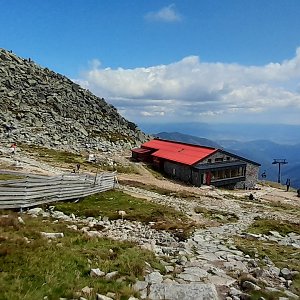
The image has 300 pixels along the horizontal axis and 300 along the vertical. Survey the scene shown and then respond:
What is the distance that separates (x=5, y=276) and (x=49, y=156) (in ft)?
198

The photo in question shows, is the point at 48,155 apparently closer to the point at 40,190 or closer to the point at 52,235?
A: the point at 40,190

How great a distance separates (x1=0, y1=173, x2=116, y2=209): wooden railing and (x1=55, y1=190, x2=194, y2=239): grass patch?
81 centimetres

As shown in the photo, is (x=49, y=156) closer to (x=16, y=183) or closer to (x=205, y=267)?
(x=16, y=183)

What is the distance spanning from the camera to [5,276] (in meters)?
11.1

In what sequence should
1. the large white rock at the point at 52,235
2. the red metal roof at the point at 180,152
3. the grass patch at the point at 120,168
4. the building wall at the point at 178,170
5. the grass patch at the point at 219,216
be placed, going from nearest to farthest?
the large white rock at the point at 52,235
the grass patch at the point at 219,216
the grass patch at the point at 120,168
the building wall at the point at 178,170
the red metal roof at the point at 180,152

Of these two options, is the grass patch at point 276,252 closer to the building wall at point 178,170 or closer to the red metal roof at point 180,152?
the building wall at point 178,170

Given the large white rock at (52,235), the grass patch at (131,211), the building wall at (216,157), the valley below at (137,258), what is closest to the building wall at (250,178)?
the building wall at (216,157)

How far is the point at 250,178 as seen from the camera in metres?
80.3

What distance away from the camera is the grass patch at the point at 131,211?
23750 mm

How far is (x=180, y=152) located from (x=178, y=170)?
7850 millimetres

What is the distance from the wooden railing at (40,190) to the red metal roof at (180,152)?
128ft

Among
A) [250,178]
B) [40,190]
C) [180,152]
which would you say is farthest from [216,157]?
[40,190]

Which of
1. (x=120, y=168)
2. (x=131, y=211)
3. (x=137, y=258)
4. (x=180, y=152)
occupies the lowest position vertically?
(x=131, y=211)

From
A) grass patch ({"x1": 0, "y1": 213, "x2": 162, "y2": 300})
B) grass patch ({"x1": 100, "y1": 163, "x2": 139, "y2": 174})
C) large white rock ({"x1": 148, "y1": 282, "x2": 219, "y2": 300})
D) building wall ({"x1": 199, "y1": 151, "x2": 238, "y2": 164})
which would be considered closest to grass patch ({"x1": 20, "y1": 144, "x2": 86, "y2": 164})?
grass patch ({"x1": 100, "y1": 163, "x2": 139, "y2": 174})
